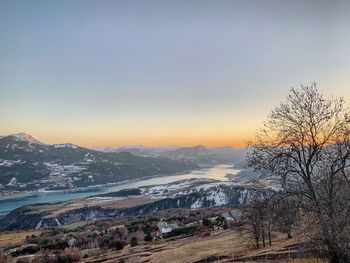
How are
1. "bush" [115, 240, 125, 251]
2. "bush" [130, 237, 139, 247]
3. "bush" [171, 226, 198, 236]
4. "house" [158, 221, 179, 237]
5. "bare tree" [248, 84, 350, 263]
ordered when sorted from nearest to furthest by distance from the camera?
1. "bare tree" [248, 84, 350, 263]
2. "bush" [115, 240, 125, 251]
3. "bush" [130, 237, 139, 247]
4. "bush" [171, 226, 198, 236]
5. "house" [158, 221, 179, 237]

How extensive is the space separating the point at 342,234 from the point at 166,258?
48.2 m

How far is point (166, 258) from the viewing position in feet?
204

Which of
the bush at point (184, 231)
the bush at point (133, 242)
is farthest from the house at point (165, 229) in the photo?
the bush at point (133, 242)

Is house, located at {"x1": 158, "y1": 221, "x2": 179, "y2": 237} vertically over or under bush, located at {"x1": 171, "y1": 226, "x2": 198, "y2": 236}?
under

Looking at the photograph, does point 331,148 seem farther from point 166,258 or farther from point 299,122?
point 166,258

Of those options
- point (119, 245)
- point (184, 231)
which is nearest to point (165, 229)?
point (184, 231)

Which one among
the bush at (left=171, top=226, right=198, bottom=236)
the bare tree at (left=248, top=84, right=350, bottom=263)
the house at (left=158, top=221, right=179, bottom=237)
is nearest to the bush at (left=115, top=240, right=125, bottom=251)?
the house at (left=158, top=221, right=179, bottom=237)

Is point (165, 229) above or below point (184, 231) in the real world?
below

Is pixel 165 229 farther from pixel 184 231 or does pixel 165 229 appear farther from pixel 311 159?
pixel 311 159

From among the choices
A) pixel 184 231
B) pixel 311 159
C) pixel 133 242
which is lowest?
pixel 184 231

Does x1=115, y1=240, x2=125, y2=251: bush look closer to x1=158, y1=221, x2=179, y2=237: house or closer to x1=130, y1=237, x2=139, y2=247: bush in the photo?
x1=130, y1=237, x2=139, y2=247: bush

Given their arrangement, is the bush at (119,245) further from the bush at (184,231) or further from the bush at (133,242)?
the bush at (184,231)

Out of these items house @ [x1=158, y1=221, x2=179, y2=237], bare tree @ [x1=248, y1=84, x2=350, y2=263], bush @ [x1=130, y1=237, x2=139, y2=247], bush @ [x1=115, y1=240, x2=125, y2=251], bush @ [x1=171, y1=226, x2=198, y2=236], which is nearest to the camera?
bare tree @ [x1=248, y1=84, x2=350, y2=263]

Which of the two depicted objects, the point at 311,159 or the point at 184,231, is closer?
the point at 311,159
